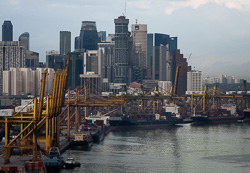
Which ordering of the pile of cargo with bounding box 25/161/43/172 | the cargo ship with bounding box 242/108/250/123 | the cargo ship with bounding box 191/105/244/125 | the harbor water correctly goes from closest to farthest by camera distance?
the pile of cargo with bounding box 25/161/43/172 < the harbor water < the cargo ship with bounding box 191/105/244/125 < the cargo ship with bounding box 242/108/250/123

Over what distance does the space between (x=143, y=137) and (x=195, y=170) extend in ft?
139

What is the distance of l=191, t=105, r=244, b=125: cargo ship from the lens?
154875mm

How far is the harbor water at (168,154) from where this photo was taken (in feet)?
216

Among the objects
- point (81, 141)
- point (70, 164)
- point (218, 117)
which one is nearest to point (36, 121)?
point (70, 164)

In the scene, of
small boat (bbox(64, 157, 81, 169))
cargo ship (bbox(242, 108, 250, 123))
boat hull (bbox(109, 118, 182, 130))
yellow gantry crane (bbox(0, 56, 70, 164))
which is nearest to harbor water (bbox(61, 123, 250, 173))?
small boat (bbox(64, 157, 81, 169))

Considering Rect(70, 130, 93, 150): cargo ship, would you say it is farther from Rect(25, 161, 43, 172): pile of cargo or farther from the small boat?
Rect(25, 161, 43, 172): pile of cargo

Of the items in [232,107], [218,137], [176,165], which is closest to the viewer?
[176,165]

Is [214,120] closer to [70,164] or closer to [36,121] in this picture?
[70,164]

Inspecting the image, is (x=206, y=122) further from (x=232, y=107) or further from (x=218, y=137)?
(x=218, y=137)

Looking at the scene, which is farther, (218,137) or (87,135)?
(218,137)

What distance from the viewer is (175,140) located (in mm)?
98688

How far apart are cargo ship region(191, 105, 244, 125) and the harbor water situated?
46802mm

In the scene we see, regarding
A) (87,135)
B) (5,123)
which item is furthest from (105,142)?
(5,123)

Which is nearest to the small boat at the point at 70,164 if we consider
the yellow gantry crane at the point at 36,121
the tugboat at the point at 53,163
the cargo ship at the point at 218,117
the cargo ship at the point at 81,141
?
→ the tugboat at the point at 53,163
